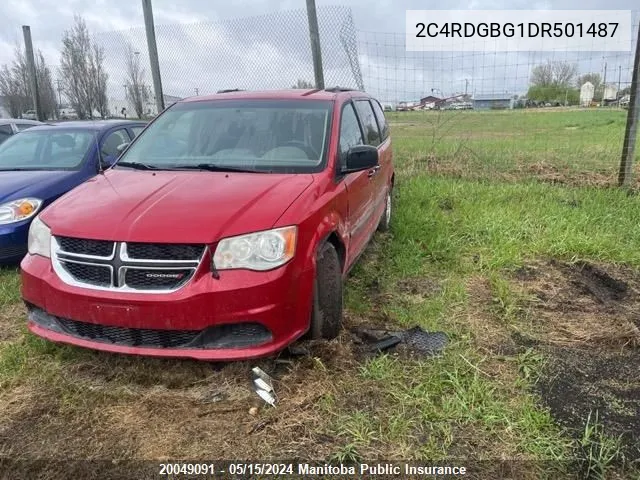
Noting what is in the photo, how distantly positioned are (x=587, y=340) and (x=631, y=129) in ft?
15.6

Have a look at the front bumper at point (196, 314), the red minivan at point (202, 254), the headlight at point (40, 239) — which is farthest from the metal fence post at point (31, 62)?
the front bumper at point (196, 314)

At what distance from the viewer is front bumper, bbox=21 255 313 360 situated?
2.57 m

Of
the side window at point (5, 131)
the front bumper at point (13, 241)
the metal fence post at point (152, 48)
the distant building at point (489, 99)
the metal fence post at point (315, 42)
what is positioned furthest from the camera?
the distant building at point (489, 99)

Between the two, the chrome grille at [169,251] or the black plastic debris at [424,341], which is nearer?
the chrome grille at [169,251]

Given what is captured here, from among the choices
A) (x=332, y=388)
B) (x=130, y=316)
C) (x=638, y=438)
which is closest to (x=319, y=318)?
(x=332, y=388)

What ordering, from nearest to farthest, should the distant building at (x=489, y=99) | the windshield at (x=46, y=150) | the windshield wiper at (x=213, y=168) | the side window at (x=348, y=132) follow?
the windshield wiper at (x=213, y=168) < the side window at (x=348, y=132) < the windshield at (x=46, y=150) < the distant building at (x=489, y=99)

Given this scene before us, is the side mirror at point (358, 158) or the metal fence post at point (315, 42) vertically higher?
the metal fence post at point (315, 42)

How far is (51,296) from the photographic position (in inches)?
110

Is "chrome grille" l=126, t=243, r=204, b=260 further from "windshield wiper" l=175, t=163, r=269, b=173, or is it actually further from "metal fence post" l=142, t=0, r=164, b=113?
"metal fence post" l=142, t=0, r=164, b=113

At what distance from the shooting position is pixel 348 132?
4.07m

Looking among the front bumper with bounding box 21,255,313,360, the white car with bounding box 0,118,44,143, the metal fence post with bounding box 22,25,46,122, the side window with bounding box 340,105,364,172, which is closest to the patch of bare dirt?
the front bumper with bounding box 21,255,313,360

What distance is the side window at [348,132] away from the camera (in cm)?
373

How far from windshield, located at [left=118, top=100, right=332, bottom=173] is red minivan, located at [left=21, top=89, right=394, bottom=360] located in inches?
0.8

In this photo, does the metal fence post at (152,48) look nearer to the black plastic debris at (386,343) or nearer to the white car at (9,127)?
the white car at (9,127)
